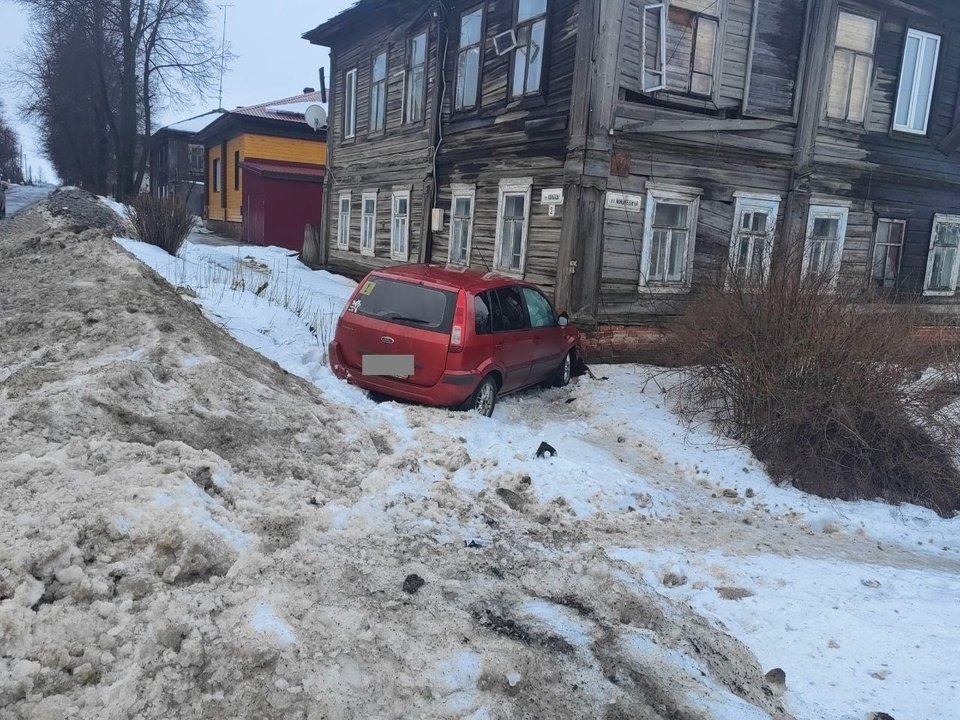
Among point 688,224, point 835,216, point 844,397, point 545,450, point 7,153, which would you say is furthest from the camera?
point 7,153

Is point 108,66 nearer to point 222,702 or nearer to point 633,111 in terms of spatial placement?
point 633,111

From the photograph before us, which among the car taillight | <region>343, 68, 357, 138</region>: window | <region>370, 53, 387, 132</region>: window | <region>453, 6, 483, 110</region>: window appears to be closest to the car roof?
the car taillight

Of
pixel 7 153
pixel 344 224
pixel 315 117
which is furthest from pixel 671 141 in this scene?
pixel 7 153

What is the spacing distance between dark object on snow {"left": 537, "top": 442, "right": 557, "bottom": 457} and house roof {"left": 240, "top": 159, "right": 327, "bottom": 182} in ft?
66.7

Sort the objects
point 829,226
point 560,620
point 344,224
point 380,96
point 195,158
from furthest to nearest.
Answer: point 195,158, point 344,224, point 380,96, point 829,226, point 560,620

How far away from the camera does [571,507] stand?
17.4 ft

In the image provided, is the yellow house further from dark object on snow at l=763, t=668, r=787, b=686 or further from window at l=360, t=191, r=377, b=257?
dark object on snow at l=763, t=668, r=787, b=686

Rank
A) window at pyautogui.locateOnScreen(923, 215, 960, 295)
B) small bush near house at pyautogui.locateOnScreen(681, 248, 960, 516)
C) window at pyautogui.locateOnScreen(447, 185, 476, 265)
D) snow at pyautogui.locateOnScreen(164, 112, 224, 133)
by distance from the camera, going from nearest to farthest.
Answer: small bush near house at pyautogui.locateOnScreen(681, 248, 960, 516)
window at pyautogui.locateOnScreen(447, 185, 476, 265)
window at pyautogui.locateOnScreen(923, 215, 960, 295)
snow at pyautogui.locateOnScreen(164, 112, 224, 133)

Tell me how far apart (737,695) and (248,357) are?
5.55 meters

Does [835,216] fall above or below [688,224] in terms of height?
above

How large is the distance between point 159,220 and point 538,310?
9552 mm

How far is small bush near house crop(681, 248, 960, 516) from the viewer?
6367mm

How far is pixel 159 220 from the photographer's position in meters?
14.5

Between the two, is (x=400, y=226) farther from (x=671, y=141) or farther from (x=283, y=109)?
(x=283, y=109)
